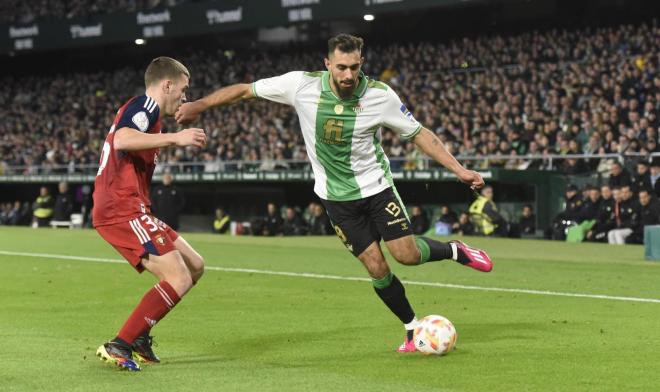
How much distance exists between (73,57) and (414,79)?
902 inches

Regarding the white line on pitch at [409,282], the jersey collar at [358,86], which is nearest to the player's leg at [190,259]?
the jersey collar at [358,86]

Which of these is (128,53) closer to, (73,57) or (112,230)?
(73,57)

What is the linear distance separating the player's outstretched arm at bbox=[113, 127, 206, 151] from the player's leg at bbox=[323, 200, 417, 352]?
66.4 inches

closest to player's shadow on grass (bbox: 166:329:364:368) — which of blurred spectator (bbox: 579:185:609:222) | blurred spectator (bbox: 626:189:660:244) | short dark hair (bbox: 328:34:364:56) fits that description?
short dark hair (bbox: 328:34:364:56)

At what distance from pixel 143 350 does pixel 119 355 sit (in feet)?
1.11

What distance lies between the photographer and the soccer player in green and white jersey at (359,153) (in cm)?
811

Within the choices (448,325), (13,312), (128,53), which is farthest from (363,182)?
(128,53)

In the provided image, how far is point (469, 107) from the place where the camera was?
30359 mm

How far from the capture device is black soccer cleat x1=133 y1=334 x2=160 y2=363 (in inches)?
295

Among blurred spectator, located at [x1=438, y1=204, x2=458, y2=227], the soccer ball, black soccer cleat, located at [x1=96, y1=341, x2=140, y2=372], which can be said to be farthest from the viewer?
blurred spectator, located at [x1=438, y1=204, x2=458, y2=227]

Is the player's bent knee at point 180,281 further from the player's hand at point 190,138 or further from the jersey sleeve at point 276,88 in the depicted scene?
the jersey sleeve at point 276,88

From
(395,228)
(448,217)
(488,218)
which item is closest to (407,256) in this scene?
(395,228)

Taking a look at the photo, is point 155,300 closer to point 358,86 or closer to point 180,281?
point 180,281

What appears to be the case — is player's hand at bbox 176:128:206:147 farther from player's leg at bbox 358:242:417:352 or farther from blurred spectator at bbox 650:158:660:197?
blurred spectator at bbox 650:158:660:197
